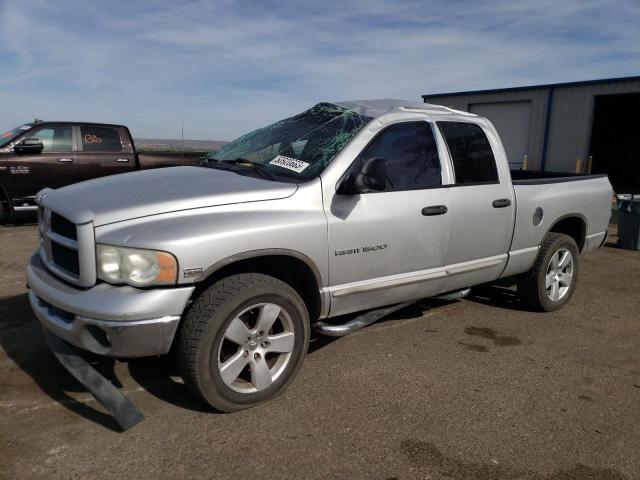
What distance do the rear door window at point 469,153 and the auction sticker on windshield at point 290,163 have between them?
3.97ft

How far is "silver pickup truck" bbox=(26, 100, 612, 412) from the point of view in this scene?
2.75 meters

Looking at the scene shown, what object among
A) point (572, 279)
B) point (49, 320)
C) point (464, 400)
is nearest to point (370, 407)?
point (464, 400)

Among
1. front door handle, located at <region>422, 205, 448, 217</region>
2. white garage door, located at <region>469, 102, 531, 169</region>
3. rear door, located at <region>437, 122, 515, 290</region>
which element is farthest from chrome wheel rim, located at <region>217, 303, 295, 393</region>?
white garage door, located at <region>469, 102, 531, 169</region>

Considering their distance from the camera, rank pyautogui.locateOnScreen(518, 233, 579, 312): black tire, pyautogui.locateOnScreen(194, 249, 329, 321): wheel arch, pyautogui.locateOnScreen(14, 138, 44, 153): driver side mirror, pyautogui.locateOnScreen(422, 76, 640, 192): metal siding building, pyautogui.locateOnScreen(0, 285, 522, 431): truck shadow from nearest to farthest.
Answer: pyautogui.locateOnScreen(194, 249, 329, 321): wheel arch < pyautogui.locateOnScreen(0, 285, 522, 431): truck shadow < pyautogui.locateOnScreen(518, 233, 579, 312): black tire < pyautogui.locateOnScreen(14, 138, 44, 153): driver side mirror < pyautogui.locateOnScreen(422, 76, 640, 192): metal siding building

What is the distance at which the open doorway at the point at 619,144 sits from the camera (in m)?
20.7

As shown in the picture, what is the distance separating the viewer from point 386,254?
3.61 meters

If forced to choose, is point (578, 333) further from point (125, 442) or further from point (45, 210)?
point (45, 210)

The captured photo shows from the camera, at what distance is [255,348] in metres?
3.11

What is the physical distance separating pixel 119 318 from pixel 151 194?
0.78 m

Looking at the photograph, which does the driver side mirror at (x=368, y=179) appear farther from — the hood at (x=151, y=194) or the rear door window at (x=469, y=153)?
the rear door window at (x=469, y=153)

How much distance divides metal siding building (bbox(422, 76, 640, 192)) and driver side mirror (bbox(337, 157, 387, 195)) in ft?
52.8

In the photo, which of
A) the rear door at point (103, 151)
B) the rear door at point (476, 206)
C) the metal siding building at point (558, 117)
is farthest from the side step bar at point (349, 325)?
the metal siding building at point (558, 117)

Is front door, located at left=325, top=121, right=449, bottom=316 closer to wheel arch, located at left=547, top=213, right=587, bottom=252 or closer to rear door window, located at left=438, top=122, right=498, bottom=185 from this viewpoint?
rear door window, located at left=438, top=122, right=498, bottom=185

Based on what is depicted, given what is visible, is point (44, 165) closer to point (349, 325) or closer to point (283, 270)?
point (283, 270)
